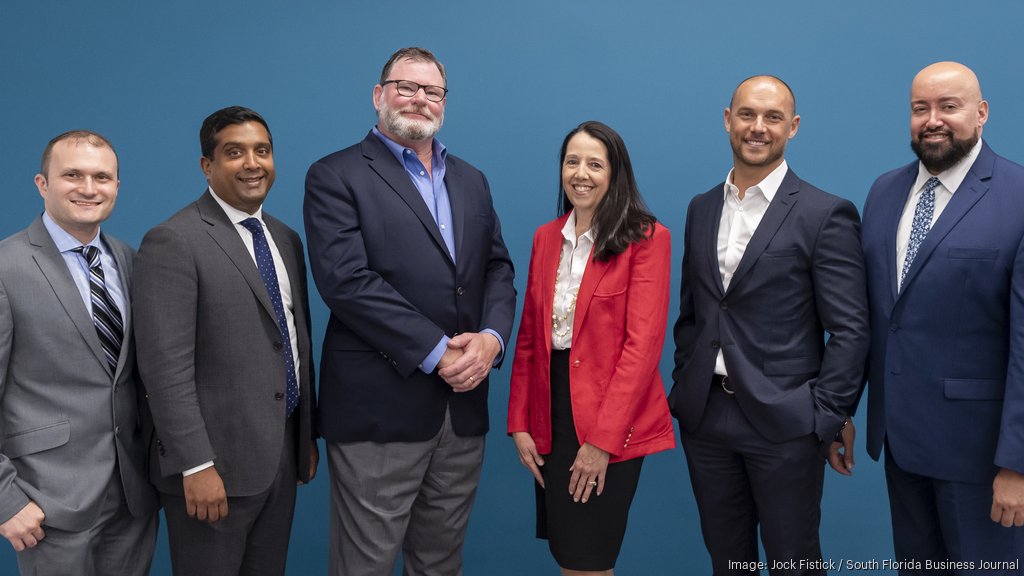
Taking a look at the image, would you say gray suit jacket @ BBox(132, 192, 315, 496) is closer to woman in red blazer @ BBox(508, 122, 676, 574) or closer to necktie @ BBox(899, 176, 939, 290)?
woman in red blazer @ BBox(508, 122, 676, 574)

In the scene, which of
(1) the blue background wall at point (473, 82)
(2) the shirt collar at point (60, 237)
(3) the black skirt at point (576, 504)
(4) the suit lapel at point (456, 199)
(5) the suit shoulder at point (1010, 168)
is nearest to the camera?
(2) the shirt collar at point (60, 237)

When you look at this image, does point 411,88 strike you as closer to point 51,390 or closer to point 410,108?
point 410,108

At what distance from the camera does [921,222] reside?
94.3 inches

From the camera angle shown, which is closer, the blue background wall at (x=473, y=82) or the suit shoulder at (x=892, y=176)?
the suit shoulder at (x=892, y=176)

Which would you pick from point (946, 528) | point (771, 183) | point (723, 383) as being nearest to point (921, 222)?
point (771, 183)

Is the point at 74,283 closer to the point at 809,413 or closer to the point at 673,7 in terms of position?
the point at 809,413

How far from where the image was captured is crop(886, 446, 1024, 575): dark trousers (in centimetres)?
228

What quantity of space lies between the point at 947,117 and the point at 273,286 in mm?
2000

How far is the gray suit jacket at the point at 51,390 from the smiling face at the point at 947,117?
238 centimetres

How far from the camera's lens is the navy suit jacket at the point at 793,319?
93.4 inches

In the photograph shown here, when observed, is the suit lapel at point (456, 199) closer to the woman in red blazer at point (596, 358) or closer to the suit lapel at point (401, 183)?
the suit lapel at point (401, 183)

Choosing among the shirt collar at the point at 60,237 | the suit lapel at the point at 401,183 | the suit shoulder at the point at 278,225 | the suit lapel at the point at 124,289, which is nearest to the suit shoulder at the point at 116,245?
the suit lapel at the point at 124,289

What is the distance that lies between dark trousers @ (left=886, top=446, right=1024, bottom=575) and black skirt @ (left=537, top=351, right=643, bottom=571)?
0.80m

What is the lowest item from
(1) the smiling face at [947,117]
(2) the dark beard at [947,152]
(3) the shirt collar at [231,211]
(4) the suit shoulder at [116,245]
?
(4) the suit shoulder at [116,245]
